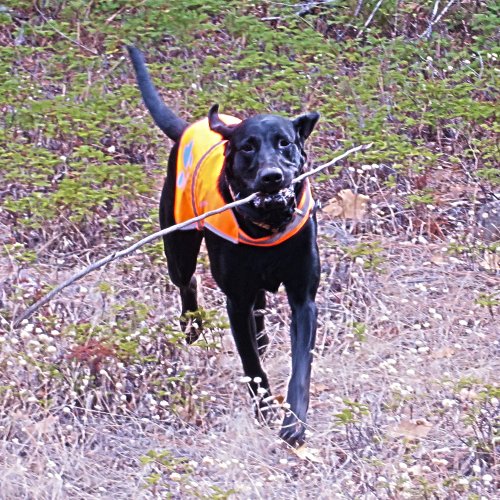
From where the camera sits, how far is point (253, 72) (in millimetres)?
8195

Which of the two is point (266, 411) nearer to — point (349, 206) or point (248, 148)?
point (248, 148)

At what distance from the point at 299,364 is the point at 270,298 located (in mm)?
1238

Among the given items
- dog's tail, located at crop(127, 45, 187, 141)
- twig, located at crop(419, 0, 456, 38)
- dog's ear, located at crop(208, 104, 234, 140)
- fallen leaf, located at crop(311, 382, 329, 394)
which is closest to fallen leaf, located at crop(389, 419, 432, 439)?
fallen leaf, located at crop(311, 382, 329, 394)

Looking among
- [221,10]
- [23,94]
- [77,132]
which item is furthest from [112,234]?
[221,10]

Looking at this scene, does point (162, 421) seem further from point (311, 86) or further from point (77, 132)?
point (311, 86)

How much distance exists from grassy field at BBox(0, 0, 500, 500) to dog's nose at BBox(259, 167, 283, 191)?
855mm

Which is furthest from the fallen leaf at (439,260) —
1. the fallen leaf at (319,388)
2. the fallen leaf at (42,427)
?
the fallen leaf at (42,427)

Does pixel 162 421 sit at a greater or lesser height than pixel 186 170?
lesser

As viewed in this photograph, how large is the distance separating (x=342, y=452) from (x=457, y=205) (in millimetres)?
2592

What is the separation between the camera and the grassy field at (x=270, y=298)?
179 inches

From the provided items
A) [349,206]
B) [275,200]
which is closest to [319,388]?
[275,200]

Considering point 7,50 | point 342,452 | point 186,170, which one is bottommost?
point 7,50

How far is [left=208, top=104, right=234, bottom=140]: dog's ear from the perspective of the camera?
5066 mm

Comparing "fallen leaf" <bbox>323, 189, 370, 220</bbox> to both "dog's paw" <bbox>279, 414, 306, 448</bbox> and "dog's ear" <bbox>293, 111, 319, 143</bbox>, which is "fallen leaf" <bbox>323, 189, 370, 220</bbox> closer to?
"dog's ear" <bbox>293, 111, 319, 143</bbox>
